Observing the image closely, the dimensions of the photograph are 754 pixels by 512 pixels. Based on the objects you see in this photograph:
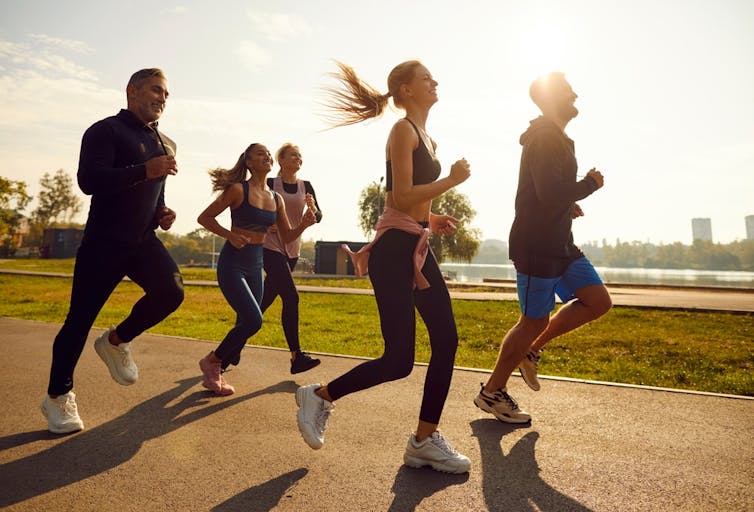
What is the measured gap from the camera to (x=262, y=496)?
2328 mm

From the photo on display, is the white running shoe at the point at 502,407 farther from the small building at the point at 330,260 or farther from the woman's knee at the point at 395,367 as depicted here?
the small building at the point at 330,260

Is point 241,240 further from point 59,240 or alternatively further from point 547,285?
point 59,240

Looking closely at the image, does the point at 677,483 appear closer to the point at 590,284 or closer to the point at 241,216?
the point at 590,284

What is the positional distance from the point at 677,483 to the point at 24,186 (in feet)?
153

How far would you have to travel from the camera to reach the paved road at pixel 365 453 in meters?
2.32

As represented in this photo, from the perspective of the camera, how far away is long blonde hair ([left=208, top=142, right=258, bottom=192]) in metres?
4.50

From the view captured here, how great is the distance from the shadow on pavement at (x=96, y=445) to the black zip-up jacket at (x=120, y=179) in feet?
3.93

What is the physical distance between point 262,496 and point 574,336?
7076mm

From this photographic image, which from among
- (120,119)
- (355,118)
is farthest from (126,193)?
(355,118)

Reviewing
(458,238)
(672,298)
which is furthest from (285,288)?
(458,238)

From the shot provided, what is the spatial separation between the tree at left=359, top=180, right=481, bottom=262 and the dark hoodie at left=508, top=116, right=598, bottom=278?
47.7 meters

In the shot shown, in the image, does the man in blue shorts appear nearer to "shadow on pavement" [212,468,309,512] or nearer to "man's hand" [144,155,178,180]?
"shadow on pavement" [212,468,309,512]

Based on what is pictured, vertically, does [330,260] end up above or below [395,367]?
above

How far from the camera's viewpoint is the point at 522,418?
3471 millimetres
